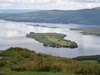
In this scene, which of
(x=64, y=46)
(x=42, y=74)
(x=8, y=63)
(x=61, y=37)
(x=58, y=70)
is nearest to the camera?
(x=42, y=74)

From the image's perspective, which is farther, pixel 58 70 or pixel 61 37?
pixel 61 37

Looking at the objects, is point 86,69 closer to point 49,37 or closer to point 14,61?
point 14,61

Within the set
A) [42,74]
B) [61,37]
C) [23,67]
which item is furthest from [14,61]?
[61,37]

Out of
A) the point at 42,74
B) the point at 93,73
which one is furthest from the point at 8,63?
the point at 93,73

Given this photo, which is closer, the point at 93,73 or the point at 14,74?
the point at 14,74

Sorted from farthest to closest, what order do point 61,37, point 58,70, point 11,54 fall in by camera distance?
point 61,37 → point 11,54 → point 58,70

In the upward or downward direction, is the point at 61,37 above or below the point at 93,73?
below

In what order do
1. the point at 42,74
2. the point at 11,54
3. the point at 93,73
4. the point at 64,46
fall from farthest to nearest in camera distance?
A: the point at 64,46 → the point at 11,54 → the point at 93,73 → the point at 42,74

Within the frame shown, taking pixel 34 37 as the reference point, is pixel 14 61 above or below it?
above

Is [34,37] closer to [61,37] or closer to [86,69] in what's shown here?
[61,37]
